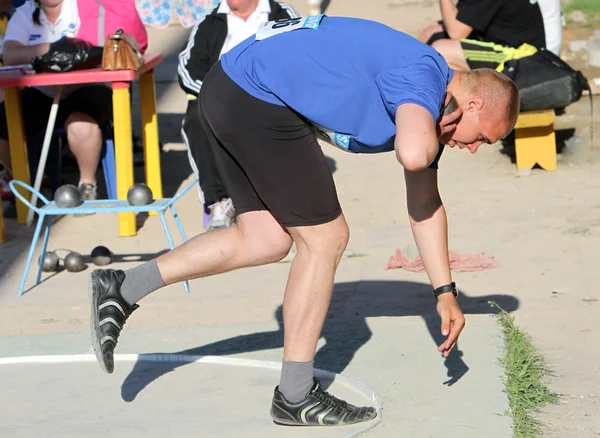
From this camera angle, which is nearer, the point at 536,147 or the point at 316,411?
the point at 316,411

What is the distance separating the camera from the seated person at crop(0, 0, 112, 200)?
23.4 feet

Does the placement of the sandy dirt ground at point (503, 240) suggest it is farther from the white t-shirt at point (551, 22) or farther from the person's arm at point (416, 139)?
the person's arm at point (416, 139)

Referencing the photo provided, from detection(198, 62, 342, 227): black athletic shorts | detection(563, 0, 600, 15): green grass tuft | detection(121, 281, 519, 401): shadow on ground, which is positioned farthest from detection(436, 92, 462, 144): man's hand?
detection(563, 0, 600, 15): green grass tuft

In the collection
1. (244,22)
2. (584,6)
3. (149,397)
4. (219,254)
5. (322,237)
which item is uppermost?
(322,237)

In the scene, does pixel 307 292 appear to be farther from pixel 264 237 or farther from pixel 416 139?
pixel 416 139

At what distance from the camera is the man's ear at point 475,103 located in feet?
9.97

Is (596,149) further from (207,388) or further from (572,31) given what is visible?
(207,388)

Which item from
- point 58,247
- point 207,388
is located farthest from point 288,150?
point 58,247

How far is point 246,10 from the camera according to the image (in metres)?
6.95

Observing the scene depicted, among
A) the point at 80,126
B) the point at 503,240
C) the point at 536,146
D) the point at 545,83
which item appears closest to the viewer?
the point at 503,240

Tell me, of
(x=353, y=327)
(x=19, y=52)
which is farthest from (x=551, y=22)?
(x=353, y=327)

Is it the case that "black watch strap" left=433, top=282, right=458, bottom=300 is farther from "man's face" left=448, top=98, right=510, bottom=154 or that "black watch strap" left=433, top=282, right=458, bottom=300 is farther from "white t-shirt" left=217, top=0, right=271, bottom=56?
"white t-shirt" left=217, top=0, right=271, bottom=56

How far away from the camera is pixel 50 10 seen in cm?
724

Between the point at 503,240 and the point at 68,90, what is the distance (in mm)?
3184
